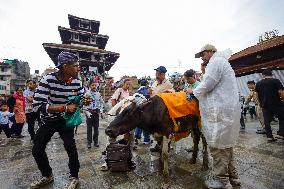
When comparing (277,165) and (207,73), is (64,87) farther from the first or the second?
(277,165)

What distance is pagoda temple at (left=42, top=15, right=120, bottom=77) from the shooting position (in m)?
33.2

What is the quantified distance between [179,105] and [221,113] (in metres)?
0.81

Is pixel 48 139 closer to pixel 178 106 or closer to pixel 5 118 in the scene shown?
pixel 178 106

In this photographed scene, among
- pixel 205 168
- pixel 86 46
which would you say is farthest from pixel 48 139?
pixel 86 46

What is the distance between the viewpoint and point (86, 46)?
39625 mm

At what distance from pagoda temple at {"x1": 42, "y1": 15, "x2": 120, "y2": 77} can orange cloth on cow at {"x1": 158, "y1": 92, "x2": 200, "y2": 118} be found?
30.6 m

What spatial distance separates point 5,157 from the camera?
20.1ft

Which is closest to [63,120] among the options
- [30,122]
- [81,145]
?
[81,145]

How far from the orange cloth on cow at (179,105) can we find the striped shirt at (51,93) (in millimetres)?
1721

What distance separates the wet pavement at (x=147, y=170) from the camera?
3879mm

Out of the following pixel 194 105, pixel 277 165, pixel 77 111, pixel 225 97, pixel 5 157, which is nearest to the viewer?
pixel 225 97

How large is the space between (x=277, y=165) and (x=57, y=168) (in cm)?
480

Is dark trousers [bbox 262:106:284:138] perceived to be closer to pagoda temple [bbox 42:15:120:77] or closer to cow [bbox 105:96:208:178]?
cow [bbox 105:96:208:178]

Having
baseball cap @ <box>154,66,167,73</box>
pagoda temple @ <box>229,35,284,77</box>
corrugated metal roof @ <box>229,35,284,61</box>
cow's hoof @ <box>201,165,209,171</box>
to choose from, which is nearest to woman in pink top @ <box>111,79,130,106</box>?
baseball cap @ <box>154,66,167,73</box>
